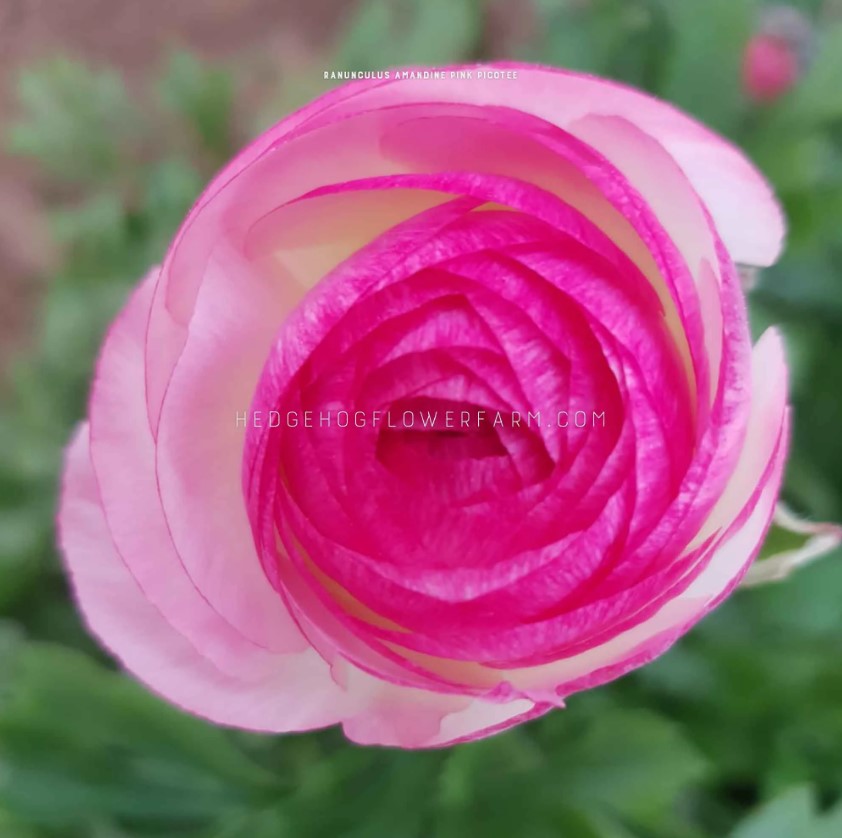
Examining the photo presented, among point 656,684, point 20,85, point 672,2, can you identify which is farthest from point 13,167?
Answer: point 656,684

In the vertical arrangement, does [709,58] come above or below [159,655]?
above

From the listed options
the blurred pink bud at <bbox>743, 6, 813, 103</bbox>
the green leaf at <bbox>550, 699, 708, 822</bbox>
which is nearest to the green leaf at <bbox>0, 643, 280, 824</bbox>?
the green leaf at <bbox>550, 699, 708, 822</bbox>

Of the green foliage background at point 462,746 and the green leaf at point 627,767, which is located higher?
the green foliage background at point 462,746

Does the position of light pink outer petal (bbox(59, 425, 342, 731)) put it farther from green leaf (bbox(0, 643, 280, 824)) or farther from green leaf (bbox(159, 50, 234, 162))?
green leaf (bbox(159, 50, 234, 162))

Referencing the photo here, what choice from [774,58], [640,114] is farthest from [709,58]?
[640,114]

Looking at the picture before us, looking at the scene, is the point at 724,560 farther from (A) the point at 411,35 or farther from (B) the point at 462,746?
(A) the point at 411,35

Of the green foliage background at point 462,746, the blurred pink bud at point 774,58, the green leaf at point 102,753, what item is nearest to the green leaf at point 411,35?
the green foliage background at point 462,746

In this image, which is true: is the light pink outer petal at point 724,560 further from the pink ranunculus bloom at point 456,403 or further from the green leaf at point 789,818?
the green leaf at point 789,818
